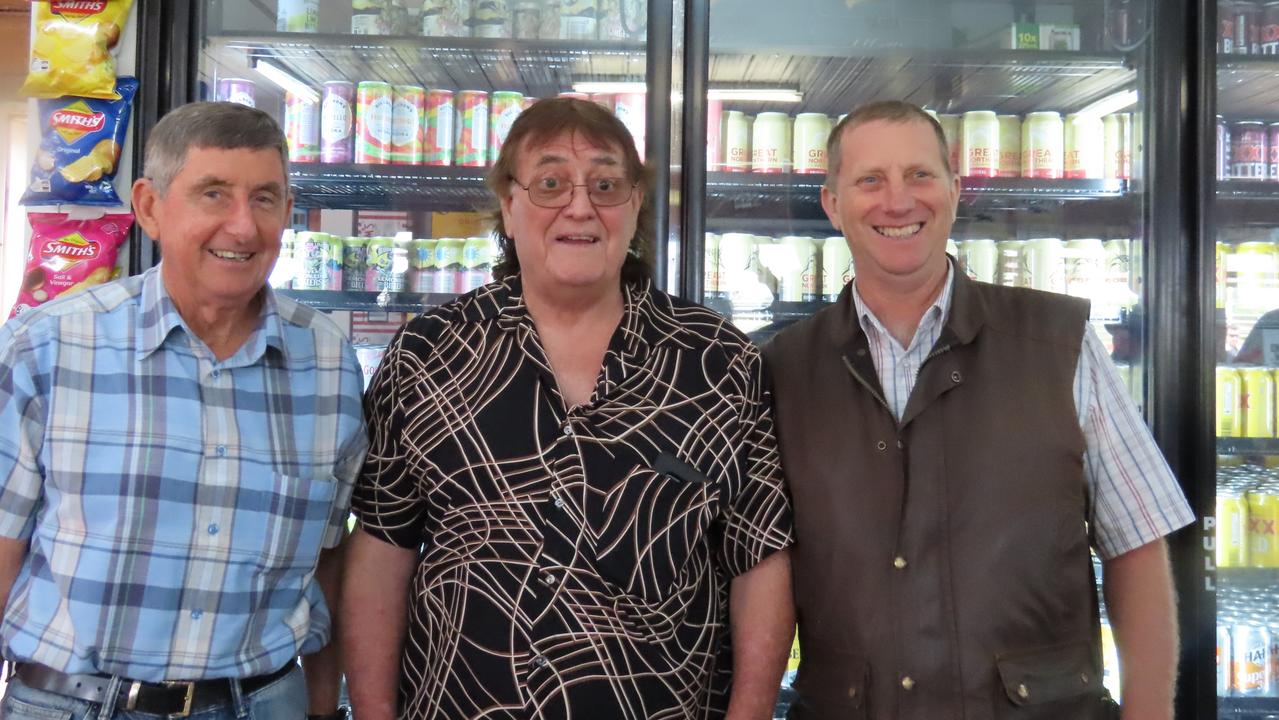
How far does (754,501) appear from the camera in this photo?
1508mm

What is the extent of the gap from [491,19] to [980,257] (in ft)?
4.92

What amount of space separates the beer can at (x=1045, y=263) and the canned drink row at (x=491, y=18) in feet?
4.08

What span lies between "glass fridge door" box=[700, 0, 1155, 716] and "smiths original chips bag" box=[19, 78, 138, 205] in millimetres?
1434

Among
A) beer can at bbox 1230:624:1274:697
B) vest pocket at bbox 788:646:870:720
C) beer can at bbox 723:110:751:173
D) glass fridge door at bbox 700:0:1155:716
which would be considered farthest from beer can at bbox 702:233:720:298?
beer can at bbox 1230:624:1274:697

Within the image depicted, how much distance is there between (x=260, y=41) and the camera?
2.37m

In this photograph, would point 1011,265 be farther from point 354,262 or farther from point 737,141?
point 354,262

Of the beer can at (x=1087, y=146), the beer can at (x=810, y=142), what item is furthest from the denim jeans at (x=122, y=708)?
the beer can at (x=1087, y=146)

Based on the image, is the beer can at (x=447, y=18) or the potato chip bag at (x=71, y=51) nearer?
the potato chip bag at (x=71, y=51)

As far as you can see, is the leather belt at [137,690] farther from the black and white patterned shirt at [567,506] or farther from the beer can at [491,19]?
the beer can at [491,19]

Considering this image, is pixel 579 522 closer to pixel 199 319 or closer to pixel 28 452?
pixel 199 319

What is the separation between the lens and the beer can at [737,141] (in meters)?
2.67

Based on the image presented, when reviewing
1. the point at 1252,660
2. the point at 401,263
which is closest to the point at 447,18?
the point at 401,263

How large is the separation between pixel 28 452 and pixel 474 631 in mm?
643

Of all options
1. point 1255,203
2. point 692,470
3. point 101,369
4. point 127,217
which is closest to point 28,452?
point 101,369
